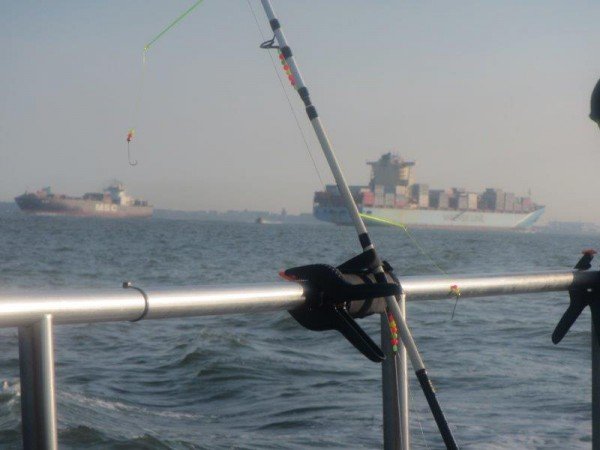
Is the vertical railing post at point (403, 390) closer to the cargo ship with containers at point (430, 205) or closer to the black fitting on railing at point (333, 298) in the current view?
the black fitting on railing at point (333, 298)

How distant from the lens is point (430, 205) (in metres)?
104

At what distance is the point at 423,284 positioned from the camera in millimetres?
1638

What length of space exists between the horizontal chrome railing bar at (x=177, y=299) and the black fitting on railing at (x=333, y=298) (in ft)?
0.12

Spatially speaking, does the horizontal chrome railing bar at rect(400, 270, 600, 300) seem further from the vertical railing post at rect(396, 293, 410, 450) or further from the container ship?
the container ship

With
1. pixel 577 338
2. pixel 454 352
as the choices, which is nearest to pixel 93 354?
pixel 454 352

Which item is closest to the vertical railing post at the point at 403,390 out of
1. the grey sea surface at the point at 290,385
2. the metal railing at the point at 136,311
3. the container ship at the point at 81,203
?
the metal railing at the point at 136,311

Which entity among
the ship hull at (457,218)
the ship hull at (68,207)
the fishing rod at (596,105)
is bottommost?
the ship hull at (457,218)

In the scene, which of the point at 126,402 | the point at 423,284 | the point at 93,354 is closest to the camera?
the point at 423,284

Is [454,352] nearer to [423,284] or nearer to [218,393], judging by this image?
[218,393]

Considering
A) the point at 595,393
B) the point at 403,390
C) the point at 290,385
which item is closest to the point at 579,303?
the point at 595,393

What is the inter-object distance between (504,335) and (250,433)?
215 inches

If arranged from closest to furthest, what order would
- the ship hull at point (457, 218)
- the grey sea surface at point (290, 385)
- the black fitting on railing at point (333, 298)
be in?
1. the black fitting on railing at point (333, 298)
2. the grey sea surface at point (290, 385)
3. the ship hull at point (457, 218)

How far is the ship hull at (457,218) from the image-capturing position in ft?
308

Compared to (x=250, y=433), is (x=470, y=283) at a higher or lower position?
higher
